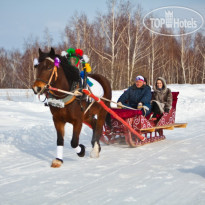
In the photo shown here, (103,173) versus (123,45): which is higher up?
(123,45)

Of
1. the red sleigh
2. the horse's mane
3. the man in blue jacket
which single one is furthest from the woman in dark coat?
the horse's mane

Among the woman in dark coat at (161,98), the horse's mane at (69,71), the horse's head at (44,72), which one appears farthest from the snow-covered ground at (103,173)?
the horse's mane at (69,71)

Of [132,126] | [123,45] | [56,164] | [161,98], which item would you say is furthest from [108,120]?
[123,45]

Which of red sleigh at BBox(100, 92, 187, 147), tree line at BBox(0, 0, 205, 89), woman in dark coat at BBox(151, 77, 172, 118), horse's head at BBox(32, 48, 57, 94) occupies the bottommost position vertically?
red sleigh at BBox(100, 92, 187, 147)

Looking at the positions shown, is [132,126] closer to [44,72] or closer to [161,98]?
[161,98]

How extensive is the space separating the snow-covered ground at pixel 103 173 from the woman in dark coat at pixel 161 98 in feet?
2.55

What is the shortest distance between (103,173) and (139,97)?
9.81 ft

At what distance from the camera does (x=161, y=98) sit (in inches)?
276

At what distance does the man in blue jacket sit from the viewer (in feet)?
21.2

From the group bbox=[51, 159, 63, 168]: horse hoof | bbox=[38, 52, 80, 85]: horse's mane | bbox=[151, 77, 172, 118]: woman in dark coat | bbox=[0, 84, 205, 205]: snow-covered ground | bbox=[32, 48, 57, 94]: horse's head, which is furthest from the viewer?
bbox=[151, 77, 172, 118]: woman in dark coat

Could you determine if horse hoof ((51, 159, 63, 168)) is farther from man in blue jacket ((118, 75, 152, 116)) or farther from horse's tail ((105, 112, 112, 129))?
man in blue jacket ((118, 75, 152, 116))

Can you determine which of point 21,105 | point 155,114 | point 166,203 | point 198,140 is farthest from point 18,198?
point 21,105

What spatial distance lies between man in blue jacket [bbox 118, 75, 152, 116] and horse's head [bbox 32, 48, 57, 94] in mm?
2379

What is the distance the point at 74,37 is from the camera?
22734mm
